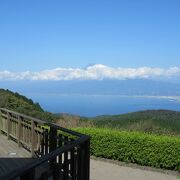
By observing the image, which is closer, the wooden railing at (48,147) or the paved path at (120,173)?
the wooden railing at (48,147)

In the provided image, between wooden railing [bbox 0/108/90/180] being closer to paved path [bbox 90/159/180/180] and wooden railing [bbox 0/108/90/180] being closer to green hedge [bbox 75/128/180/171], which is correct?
paved path [bbox 90/159/180/180]

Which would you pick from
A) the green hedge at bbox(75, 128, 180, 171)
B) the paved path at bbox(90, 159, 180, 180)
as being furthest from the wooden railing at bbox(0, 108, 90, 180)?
the green hedge at bbox(75, 128, 180, 171)

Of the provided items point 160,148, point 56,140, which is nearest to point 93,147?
point 160,148

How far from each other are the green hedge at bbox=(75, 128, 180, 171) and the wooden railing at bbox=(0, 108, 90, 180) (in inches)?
132

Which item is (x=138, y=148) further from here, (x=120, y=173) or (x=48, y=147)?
(x=48, y=147)

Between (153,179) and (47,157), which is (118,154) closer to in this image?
(153,179)

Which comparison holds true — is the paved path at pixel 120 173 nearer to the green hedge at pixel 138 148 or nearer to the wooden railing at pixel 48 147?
the green hedge at pixel 138 148

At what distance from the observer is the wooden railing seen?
4930 millimetres

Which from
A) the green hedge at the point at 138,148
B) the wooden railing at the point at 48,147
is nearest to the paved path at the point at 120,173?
the green hedge at the point at 138,148

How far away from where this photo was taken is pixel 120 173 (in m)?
12.4

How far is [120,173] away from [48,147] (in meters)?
3.96

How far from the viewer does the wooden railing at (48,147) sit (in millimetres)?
4930

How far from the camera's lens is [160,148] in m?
13.5

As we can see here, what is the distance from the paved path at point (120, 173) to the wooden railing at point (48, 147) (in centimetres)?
210
